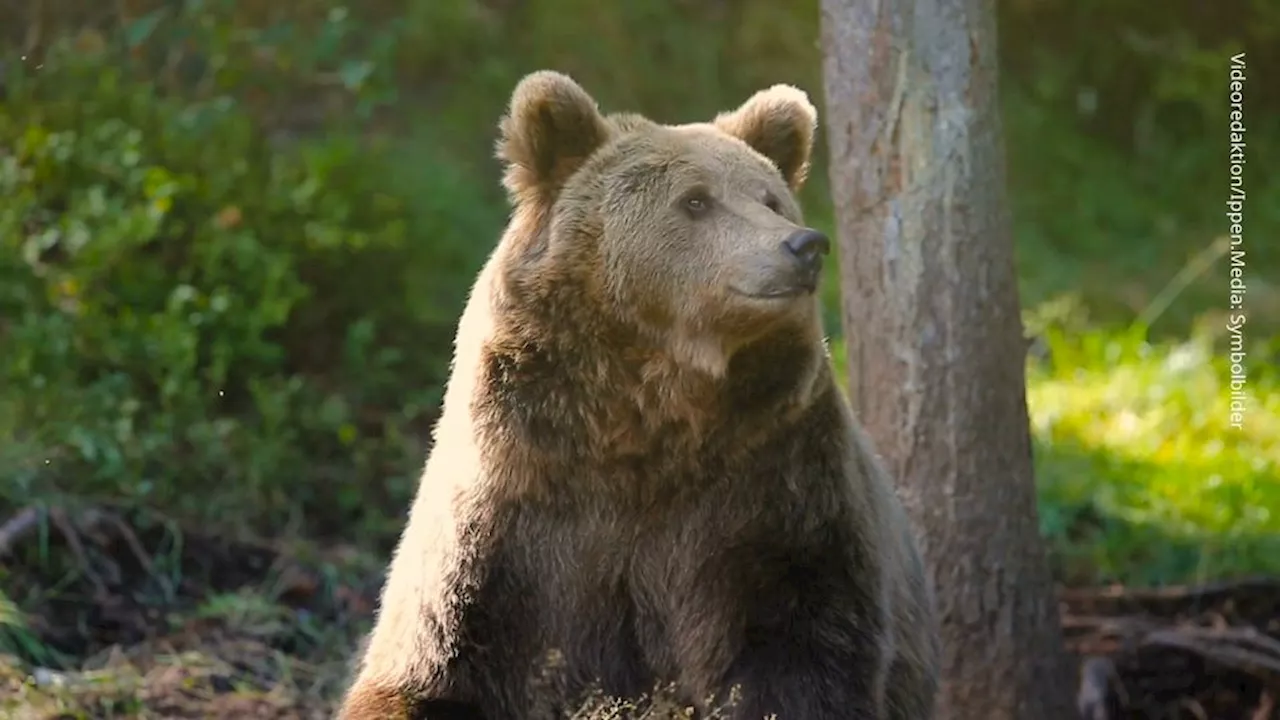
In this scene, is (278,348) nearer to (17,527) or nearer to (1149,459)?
(17,527)

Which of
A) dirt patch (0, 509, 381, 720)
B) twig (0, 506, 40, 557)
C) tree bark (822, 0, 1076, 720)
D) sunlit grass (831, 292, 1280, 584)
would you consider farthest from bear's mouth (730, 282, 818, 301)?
sunlit grass (831, 292, 1280, 584)

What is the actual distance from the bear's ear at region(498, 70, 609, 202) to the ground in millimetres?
2042

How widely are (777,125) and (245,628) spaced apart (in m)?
2.58

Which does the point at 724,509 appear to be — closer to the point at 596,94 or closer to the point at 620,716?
the point at 620,716

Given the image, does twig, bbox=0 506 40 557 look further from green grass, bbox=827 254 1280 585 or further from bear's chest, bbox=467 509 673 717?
green grass, bbox=827 254 1280 585

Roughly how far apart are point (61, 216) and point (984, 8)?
3.76m

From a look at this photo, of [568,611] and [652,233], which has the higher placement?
[652,233]

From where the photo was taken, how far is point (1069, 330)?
29.0 feet

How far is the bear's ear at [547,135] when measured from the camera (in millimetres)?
3990

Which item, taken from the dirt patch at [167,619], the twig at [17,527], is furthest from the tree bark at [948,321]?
the twig at [17,527]

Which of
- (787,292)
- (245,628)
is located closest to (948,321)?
(787,292)

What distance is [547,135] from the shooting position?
4.05m

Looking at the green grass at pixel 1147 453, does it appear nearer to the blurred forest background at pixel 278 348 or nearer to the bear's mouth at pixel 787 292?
the blurred forest background at pixel 278 348

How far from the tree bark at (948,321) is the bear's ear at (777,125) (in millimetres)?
652
